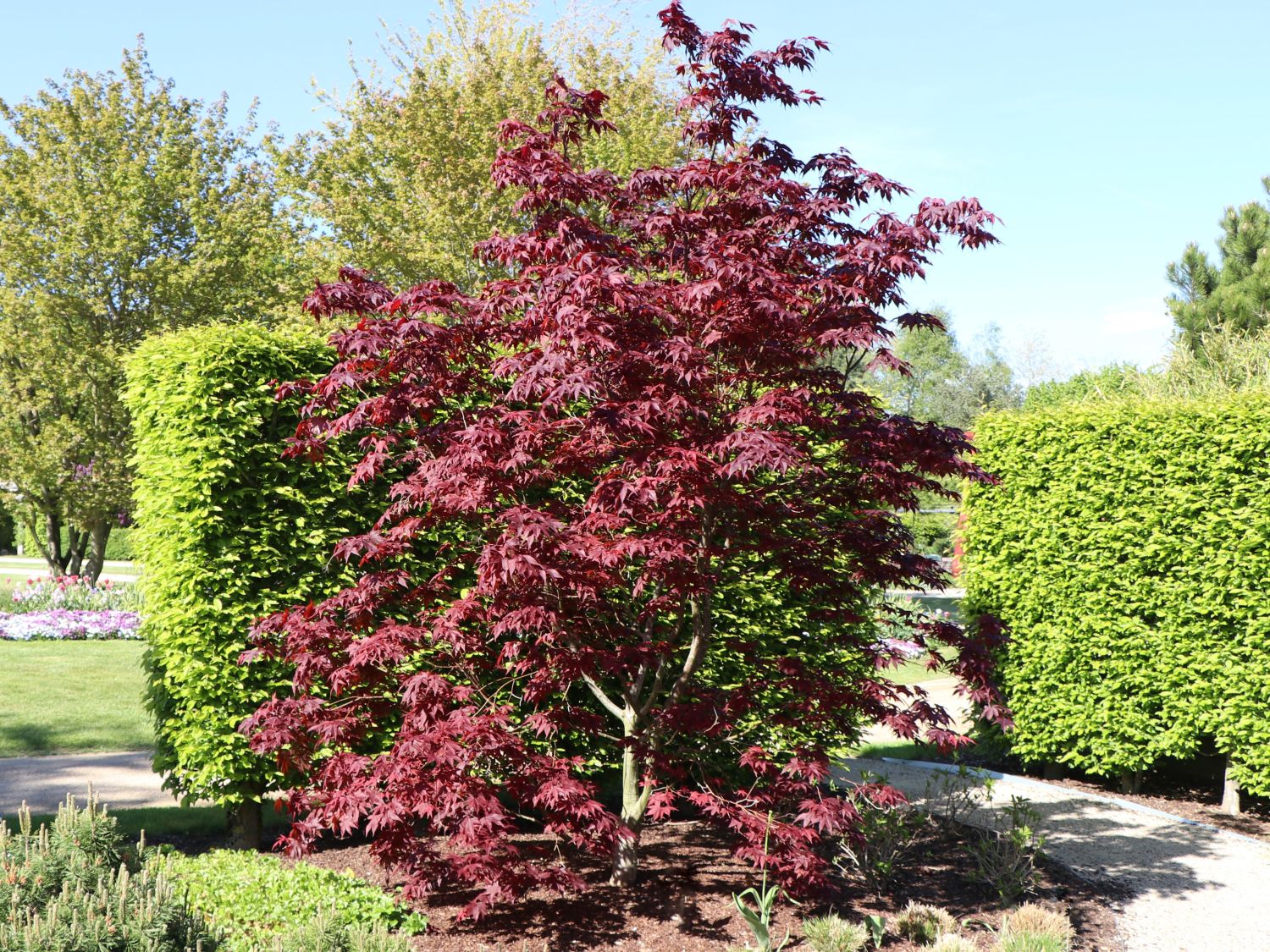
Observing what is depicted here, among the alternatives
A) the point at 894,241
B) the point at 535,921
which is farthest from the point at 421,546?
the point at 894,241

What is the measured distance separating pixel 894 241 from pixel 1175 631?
499 cm

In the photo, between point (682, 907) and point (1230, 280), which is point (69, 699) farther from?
point (1230, 280)

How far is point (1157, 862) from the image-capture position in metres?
7.04

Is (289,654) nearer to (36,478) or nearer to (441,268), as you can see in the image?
(441,268)

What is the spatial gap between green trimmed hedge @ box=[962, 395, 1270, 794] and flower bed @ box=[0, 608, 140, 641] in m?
13.2

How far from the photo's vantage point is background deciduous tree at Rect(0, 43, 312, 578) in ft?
56.5

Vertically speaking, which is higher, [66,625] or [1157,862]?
[66,625]

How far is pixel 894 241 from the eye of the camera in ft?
17.7

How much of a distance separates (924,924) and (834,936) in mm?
685

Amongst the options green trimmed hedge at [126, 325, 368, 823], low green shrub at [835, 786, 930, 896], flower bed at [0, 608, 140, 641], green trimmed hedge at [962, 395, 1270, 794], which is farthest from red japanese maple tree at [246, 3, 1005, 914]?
flower bed at [0, 608, 140, 641]

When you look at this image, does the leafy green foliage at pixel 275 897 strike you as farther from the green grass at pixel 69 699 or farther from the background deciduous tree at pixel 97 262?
the background deciduous tree at pixel 97 262

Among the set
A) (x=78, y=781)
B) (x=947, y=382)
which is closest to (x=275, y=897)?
(x=78, y=781)

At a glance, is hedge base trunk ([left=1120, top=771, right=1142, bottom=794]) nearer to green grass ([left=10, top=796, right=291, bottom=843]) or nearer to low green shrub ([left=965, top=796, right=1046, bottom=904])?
low green shrub ([left=965, top=796, right=1046, bottom=904])

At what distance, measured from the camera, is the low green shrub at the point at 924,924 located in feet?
17.6
